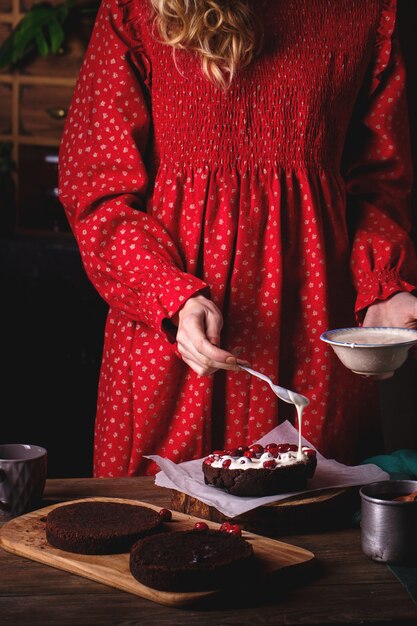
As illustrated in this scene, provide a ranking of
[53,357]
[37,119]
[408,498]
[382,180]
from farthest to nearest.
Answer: [37,119] → [53,357] → [382,180] → [408,498]

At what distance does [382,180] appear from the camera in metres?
1.67

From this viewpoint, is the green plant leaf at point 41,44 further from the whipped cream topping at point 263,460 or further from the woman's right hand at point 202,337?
the whipped cream topping at point 263,460

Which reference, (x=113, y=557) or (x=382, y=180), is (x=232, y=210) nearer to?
(x=382, y=180)

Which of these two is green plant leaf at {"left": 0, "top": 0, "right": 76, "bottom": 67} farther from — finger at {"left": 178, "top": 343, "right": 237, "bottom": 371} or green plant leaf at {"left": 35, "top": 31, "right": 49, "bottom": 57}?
finger at {"left": 178, "top": 343, "right": 237, "bottom": 371}

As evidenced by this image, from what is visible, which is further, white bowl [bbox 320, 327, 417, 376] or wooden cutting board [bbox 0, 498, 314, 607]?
white bowl [bbox 320, 327, 417, 376]

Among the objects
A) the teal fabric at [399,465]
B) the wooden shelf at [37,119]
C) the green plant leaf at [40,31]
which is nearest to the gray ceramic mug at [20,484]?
the teal fabric at [399,465]

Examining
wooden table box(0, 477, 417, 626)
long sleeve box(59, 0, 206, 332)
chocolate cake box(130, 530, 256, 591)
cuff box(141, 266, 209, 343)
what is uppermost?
long sleeve box(59, 0, 206, 332)

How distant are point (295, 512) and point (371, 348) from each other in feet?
0.78

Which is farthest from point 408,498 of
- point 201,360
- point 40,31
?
point 40,31

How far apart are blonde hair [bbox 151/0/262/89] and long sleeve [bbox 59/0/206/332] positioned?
0.09 m

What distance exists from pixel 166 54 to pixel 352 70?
310 millimetres

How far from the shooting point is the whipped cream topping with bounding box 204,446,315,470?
48.4 inches

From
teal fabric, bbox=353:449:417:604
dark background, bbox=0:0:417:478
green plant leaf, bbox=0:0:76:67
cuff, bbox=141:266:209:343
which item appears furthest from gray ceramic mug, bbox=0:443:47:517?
green plant leaf, bbox=0:0:76:67

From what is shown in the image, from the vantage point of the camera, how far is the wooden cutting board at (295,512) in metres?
1.17
